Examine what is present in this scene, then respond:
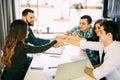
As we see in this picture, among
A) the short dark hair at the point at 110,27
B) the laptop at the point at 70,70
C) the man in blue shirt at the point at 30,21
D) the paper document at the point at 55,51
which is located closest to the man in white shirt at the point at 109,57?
the short dark hair at the point at 110,27

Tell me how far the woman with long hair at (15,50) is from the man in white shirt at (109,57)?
645 millimetres

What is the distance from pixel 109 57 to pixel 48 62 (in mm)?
800

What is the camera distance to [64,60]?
7.66 ft

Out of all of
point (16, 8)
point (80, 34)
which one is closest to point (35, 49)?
point (80, 34)

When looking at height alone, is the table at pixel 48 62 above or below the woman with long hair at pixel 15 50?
below

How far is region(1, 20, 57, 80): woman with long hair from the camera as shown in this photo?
1.88 m

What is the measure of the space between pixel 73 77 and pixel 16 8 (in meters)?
2.64

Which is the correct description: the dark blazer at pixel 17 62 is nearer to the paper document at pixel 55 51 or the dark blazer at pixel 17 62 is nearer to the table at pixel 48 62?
the table at pixel 48 62

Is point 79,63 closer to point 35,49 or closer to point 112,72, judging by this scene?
point 112,72

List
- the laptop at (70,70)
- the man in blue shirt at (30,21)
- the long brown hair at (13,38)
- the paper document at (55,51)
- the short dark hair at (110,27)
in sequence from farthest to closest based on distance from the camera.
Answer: the man in blue shirt at (30,21) < the paper document at (55,51) < the long brown hair at (13,38) < the short dark hair at (110,27) < the laptop at (70,70)

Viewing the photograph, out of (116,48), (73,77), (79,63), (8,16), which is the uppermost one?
(8,16)

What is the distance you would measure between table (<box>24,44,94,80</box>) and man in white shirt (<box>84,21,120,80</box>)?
14 cm

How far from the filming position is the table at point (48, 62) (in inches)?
70.6

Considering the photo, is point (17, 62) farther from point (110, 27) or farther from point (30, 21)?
point (30, 21)
